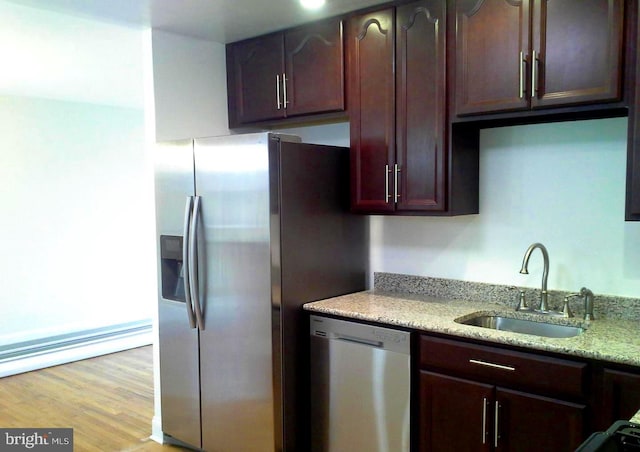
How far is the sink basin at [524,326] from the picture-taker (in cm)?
242

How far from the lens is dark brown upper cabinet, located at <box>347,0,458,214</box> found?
2590 millimetres

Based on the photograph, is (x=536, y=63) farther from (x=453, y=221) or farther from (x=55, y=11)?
(x=55, y=11)

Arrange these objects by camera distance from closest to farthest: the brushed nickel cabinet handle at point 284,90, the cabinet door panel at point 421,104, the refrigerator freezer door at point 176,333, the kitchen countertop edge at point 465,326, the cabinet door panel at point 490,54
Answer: the kitchen countertop edge at point 465,326, the cabinet door panel at point 490,54, the cabinet door panel at point 421,104, the refrigerator freezer door at point 176,333, the brushed nickel cabinet handle at point 284,90

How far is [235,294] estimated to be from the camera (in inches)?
108

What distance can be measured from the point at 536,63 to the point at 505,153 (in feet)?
1.87

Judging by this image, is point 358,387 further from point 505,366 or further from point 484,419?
point 505,366

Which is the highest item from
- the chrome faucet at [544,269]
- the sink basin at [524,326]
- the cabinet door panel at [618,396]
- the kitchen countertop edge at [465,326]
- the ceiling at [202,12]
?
the ceiling at [202,12]

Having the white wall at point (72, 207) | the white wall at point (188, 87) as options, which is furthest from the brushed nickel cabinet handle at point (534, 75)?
the white wall at point (72, 207)

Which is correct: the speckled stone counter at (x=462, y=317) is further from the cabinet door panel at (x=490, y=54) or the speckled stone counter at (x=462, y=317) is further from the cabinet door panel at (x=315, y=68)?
the cabinet door panel at (x=315, y=68)

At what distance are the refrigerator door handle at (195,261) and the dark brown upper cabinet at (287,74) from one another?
0.80 meters

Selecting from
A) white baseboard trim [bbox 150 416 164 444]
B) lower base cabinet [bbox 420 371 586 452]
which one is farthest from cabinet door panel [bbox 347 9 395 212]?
white baseboard trim [bbox 150 416 164 444]

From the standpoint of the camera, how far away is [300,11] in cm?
287

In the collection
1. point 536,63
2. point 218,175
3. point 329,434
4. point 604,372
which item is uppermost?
point 536,63

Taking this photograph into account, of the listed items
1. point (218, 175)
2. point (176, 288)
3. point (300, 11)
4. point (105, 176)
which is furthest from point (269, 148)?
point (105, 176)
